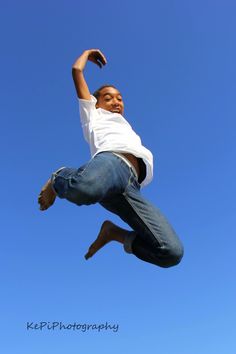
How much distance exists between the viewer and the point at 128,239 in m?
4.42

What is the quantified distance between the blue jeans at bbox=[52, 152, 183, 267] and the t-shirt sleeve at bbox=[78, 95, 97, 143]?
2.08ft

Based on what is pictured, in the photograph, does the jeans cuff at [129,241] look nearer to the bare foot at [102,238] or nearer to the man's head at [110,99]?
the bare foot at [102,238]

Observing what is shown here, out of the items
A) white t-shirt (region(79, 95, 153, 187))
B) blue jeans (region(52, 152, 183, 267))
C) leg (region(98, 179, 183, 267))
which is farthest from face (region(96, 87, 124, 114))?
leg (region(98, 179, 183, 267))

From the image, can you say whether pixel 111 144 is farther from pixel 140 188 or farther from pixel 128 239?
pixel 128 239

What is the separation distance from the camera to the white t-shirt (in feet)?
14.3

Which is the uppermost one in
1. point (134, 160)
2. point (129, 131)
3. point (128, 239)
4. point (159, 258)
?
point (129, 131)

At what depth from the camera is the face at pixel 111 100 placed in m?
5.04

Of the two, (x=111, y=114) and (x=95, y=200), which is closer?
(x=95, y=200)

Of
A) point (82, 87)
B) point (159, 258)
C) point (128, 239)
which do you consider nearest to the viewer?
point (159, 258)

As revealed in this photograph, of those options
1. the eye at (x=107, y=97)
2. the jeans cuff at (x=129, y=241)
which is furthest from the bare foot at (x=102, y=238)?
the eye at (x=107, y=97)

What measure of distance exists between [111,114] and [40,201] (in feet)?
4.22

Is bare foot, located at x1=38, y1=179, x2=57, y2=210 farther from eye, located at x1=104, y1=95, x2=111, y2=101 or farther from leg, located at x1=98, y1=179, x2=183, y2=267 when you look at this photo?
eye, located at x1=104, y1=95, x2=111, y2=101

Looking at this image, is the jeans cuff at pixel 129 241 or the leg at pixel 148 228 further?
the jeans cuff at pixel 129 241

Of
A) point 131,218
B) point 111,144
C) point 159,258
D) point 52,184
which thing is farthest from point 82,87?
point 159,258
